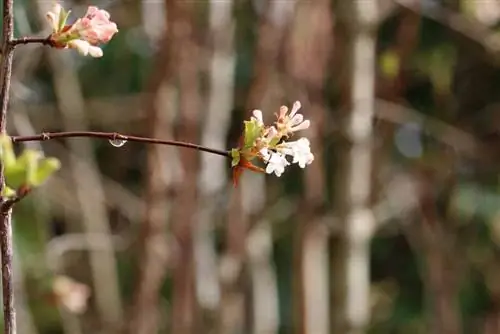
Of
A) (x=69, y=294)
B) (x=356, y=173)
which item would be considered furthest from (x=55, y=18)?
(x=356, y=173)

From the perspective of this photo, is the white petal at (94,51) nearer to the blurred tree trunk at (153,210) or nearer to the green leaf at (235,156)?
the green leaf at (235,156)

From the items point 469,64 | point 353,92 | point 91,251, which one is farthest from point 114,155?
point 353,92

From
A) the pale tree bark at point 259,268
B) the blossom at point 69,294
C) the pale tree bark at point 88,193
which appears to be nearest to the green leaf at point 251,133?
the blossom at point 69,294

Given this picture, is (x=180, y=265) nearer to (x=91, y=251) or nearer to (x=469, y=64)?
(x=91, y=251)

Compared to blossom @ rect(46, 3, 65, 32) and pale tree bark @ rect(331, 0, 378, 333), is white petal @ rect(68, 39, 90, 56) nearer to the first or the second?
blossom @ rect(46, 3, 65, 32)

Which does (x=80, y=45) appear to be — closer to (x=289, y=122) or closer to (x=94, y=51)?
(x=94, y=51)

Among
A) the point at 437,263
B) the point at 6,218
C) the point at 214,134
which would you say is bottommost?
the point at 6,218
